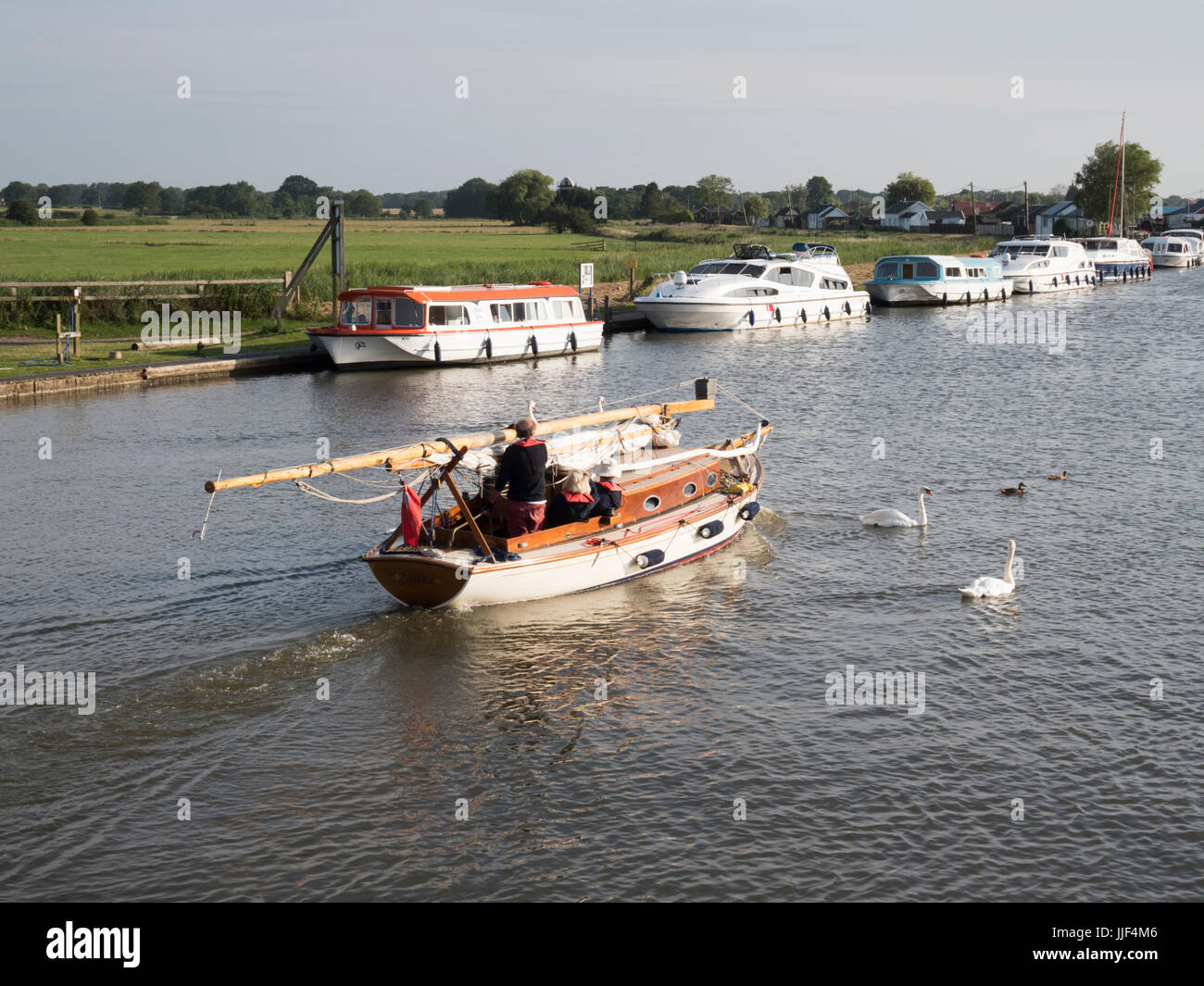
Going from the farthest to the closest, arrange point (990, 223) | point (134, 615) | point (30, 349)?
point (990, 223)
point (30, 349)
point (134, 615)

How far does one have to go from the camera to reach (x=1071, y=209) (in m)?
154

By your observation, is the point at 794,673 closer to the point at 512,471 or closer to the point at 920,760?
the point at 920,760

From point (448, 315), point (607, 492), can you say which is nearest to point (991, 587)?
point (607, 492)

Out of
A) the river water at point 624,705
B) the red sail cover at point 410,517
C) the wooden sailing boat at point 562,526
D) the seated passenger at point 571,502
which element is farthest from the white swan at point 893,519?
the red sail cover at point 410,517

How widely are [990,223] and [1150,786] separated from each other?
492 feet

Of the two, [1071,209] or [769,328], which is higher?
[1071,209]

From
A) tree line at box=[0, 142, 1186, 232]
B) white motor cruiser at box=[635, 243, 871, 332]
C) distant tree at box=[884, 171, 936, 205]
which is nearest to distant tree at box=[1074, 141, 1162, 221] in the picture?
tree line at box=[0, 142, 1186, 232]

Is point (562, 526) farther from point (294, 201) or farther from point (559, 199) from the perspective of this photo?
point (294, 201)

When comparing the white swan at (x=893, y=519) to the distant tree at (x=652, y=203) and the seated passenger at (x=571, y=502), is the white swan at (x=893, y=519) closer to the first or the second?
the seated passenger at (x=571, y=502)

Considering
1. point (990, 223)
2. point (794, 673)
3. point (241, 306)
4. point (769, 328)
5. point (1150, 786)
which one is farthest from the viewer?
point (990, 223)

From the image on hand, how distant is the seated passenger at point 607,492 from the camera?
59.0ft

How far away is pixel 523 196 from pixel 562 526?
13902 centimetres
